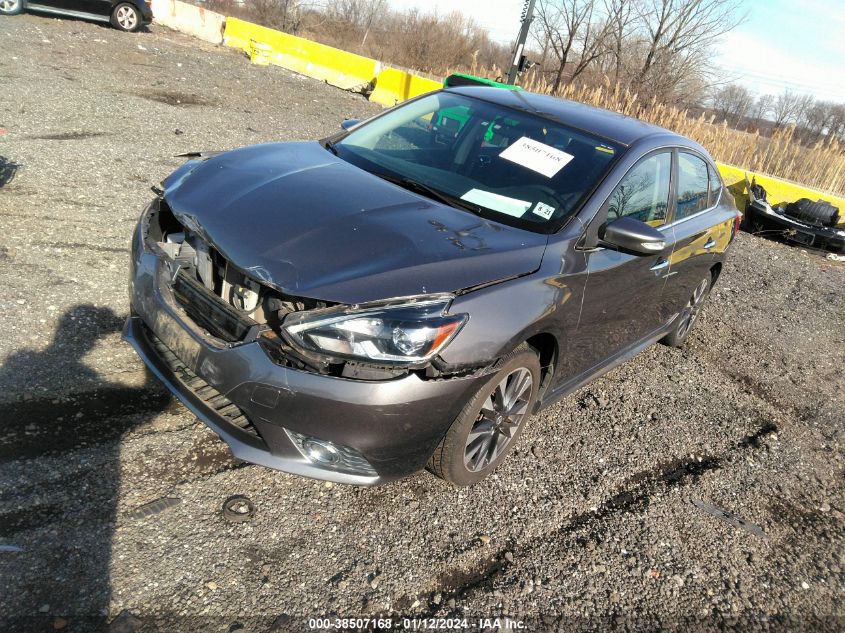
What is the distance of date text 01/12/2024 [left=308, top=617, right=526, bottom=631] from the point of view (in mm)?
2303

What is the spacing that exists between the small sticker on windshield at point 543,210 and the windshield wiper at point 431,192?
0.94 feet

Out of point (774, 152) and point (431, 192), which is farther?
point (774, 152)

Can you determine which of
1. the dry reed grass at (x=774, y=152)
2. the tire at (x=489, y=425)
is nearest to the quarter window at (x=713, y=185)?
the tire at (x=489, y=425)

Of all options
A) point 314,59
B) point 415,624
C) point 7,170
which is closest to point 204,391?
point 415,624

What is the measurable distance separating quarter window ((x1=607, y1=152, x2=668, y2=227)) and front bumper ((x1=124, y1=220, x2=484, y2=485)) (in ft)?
4.69

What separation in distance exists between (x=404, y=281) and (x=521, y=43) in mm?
13238

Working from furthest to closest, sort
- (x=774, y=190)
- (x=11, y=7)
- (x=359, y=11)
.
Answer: (x=359, y=11)
(x=11, y=7)
(x=774, y=190)

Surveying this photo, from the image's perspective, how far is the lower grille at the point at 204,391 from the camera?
256cm

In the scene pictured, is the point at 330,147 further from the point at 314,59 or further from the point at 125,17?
the point at 125,17

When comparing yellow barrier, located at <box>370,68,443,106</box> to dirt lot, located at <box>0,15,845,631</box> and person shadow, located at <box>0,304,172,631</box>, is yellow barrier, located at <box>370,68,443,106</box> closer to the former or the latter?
dirt lot, located at <box>0,15,845,631</box>

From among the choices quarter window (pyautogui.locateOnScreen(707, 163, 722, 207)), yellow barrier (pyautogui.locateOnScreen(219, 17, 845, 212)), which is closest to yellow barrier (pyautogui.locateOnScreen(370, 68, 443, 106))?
yellow barrier (pyautogui.locateOnScreen(219, 17, 845, 212))

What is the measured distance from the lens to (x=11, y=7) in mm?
14359

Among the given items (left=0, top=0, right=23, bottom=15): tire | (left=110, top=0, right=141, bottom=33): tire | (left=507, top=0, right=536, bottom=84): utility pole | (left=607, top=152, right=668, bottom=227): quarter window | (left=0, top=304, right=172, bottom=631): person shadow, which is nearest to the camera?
(left=0, top=304, right=172, bottom=631): person shadow

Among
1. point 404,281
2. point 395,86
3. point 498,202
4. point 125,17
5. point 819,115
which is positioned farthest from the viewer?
point 819,115
